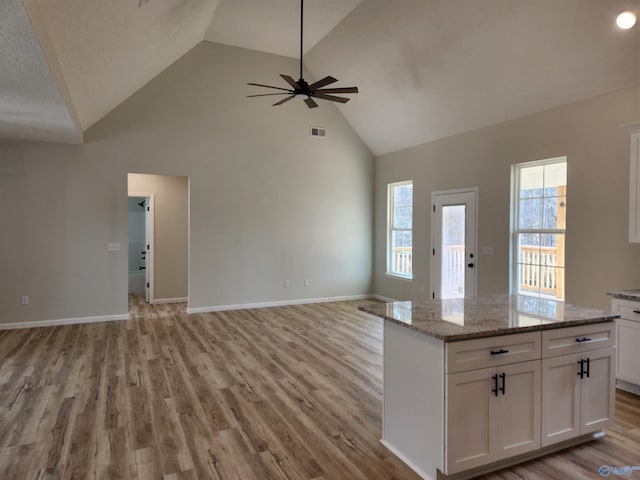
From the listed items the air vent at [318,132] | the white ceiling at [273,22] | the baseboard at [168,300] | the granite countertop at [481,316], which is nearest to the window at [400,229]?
the air vent at [318,132]

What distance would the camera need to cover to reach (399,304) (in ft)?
9.68

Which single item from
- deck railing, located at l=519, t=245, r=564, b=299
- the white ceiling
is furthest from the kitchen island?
the white ceiling

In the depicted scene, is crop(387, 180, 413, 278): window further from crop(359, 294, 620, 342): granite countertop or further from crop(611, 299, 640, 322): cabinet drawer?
crop(359, 294, 620, 342): granite countertop

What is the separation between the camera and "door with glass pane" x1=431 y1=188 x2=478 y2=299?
610 centimetres

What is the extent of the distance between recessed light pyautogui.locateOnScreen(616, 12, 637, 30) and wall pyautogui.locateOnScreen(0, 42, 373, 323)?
486cm

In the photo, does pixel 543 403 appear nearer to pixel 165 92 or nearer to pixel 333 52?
pixel 333 52

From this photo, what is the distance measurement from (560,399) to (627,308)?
1592mm

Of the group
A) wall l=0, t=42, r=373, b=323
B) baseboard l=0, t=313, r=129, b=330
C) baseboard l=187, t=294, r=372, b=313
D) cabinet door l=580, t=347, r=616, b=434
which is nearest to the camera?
cabinet door l=580, t=347, r=616, b=434

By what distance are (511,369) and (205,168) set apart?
578 cm

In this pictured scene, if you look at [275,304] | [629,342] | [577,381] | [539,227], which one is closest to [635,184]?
[629,342]

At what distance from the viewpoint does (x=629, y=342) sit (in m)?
3.48

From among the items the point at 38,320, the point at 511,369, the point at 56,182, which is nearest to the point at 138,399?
the point at 511,369

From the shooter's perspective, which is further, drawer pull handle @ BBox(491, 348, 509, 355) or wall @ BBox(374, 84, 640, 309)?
wall @ BBox(374, 84, 640, 309)

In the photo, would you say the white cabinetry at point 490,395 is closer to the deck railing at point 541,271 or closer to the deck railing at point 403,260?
the deck railing at point 541,271
